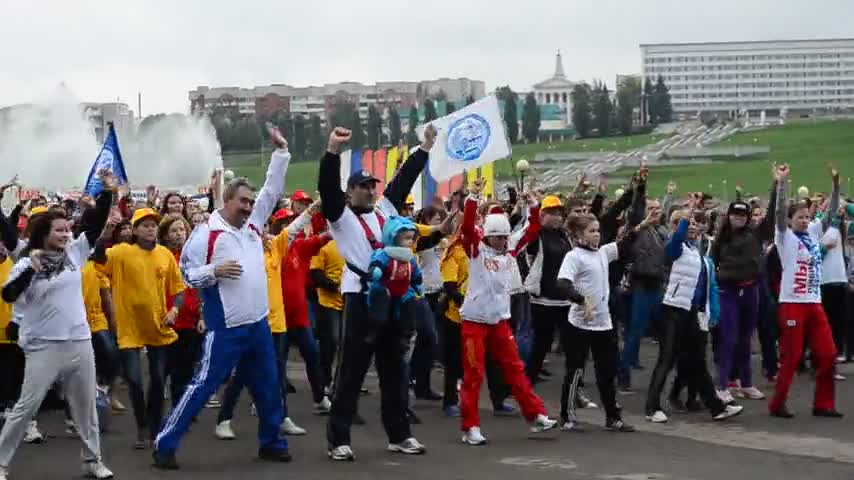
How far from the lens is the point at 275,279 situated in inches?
535

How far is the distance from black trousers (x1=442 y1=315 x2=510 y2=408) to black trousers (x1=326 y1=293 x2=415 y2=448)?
8.88ft

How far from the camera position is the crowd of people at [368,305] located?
1129 centimetres

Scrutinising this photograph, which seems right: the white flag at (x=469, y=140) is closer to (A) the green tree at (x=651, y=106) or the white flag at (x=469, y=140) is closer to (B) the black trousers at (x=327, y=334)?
(B) the black trousers at (x=327, y=334)

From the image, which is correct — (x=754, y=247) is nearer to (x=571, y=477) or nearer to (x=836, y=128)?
(x=571, y=477)

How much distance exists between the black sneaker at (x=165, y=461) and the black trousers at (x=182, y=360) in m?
1.68

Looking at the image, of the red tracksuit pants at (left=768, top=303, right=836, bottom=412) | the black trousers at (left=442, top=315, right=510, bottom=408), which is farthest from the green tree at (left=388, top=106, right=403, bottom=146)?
the red tracksuit pants at (left=768, top=303, right=836, bottom=412)

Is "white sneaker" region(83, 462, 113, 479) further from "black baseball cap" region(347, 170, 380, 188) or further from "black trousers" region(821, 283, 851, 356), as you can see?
"black trousers" region(821, 283, 851, 356)

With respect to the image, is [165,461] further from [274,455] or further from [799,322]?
[799,322]

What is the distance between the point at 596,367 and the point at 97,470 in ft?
14.2

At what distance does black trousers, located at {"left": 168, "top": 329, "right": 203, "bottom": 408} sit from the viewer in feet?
43.5

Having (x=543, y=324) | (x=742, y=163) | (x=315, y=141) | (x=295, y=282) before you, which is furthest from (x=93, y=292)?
(x=315, y=141)

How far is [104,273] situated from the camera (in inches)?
512

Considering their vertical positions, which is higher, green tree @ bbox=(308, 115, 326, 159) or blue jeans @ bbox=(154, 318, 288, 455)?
green tree @ bbox=(308, 115, 326, 159)

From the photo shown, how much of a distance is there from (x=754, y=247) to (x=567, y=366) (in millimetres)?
3120
